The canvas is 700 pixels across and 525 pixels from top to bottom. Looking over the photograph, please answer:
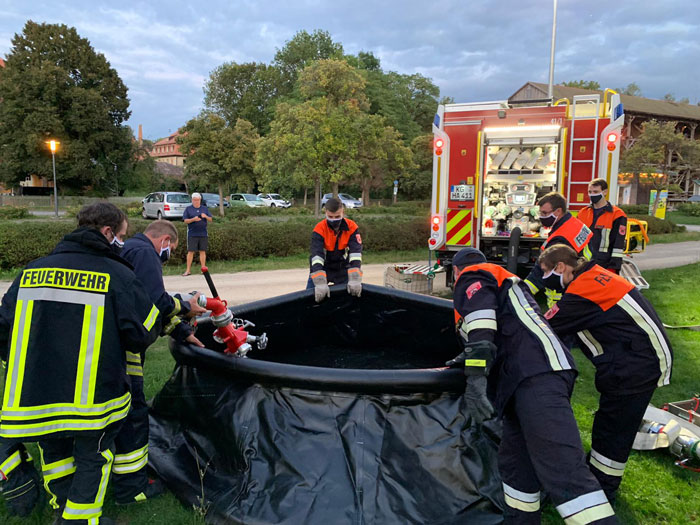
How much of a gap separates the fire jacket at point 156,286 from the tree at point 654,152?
3074cm

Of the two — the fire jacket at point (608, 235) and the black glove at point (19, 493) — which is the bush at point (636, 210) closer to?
the fire jacket at point (608, 235)

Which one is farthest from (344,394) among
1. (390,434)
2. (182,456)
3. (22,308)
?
(22,308)

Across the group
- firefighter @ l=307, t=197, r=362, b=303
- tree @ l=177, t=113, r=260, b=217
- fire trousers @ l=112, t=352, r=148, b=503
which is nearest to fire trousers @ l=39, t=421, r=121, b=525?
fire trousers @ l=112, t=352, r=148, b=503

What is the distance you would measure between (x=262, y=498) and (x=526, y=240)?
6.22m

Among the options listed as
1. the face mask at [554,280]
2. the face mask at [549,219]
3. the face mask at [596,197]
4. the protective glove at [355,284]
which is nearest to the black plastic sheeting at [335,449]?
the face mask at [554,280]

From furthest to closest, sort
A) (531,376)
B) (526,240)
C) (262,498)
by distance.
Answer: (526,240), (262,498), (531,376)

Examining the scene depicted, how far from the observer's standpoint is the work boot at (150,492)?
3066mm

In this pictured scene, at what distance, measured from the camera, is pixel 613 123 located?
23.6 feet

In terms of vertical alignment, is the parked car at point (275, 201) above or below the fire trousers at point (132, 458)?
above

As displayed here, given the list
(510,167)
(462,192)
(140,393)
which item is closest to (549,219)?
(462,192)

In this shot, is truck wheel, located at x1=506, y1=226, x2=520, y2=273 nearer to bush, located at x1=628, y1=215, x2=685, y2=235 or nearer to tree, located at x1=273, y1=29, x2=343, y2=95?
bush, located at x1=628, y1=215, x2=685, y2=235

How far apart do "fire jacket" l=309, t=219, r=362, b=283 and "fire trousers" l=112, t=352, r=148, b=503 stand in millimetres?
2252

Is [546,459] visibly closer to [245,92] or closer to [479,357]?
[479,357]

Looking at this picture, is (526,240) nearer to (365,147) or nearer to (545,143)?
(545,143)
